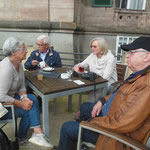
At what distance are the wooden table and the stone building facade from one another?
3.60 metres

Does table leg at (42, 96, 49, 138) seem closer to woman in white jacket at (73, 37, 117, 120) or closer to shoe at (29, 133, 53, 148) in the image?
shoe at (29, 133, 53, 148)

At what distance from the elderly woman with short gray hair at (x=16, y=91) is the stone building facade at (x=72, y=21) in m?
3.74

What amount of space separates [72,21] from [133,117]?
5.03 metres

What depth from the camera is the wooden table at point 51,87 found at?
179cm

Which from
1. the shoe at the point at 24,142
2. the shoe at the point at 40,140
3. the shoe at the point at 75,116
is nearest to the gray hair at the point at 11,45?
the shoe at the point at 40,140

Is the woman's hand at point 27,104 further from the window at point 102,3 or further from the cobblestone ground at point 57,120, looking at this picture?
the window at point 102,3

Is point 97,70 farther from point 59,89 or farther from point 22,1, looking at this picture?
point 22,1

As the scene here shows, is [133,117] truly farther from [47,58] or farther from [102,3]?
[102,3]

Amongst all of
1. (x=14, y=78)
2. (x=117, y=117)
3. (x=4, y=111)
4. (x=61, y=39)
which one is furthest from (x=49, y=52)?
(x=61, y=39)

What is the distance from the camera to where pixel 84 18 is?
22.2 ft

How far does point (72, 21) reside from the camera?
5.59m

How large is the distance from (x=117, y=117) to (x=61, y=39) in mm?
4845

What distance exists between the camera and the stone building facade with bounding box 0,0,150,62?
17.7 ft

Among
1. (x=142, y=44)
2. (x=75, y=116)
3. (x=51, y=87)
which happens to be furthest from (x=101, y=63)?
(x=142, y=44)
